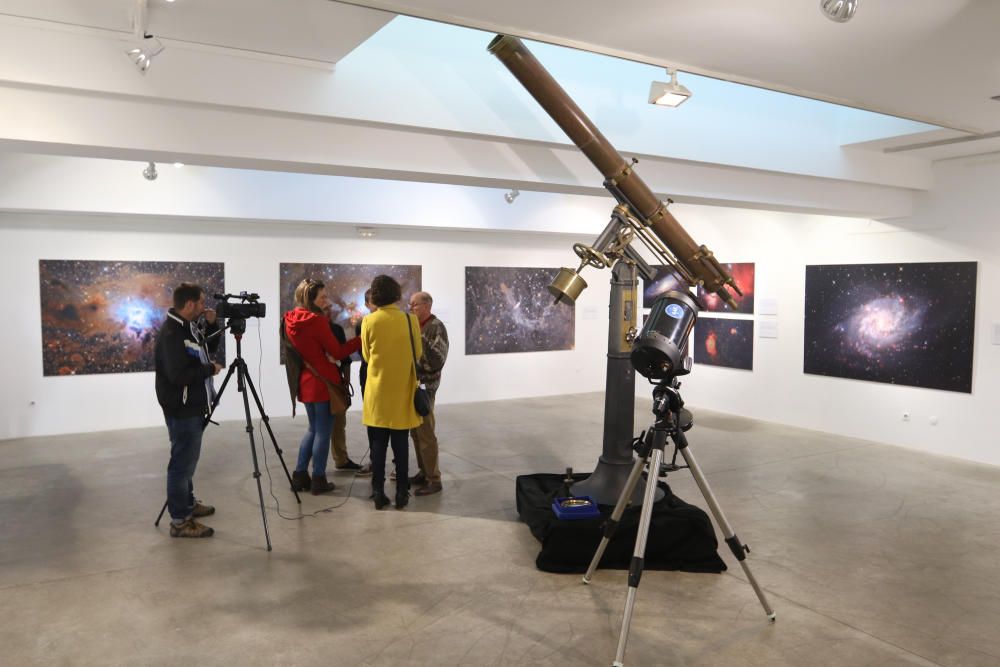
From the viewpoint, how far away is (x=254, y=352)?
8875 mm

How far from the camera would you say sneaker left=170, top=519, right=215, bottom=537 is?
457 centimetres

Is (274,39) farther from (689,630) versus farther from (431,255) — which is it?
(431,255)

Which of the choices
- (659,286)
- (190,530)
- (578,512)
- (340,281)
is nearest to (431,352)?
(578,512)

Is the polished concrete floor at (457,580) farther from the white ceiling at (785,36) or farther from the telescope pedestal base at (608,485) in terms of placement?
the white ceiling at (785,36)

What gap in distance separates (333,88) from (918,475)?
621 cm

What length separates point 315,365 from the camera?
5.41m

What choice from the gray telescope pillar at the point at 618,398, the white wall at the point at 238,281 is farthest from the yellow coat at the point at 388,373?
the white wall at the point at 238,281

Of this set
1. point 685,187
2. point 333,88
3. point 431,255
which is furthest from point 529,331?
point 333,88

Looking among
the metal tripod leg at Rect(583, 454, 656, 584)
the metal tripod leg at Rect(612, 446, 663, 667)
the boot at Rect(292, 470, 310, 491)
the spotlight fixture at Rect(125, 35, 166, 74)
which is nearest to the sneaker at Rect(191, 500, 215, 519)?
the boot at Rect(292, 470, 310, 491)

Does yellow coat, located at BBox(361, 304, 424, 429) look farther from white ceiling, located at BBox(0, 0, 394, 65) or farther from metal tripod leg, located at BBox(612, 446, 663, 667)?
metal tripod leg, located at BBox(612, 446, 663, 667)

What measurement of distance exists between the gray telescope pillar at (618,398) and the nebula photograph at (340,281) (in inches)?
187

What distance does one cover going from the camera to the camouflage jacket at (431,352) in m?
5.50

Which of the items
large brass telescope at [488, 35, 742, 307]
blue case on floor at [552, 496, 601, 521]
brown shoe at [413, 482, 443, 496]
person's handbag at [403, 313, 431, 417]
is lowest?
brown shoe at [413, 482, 443, 496]

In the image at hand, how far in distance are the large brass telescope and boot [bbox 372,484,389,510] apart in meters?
2.26
